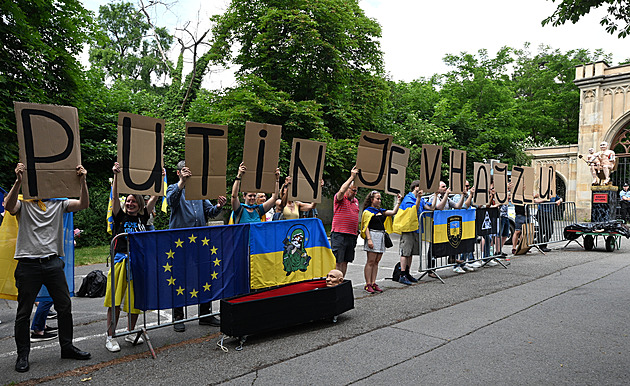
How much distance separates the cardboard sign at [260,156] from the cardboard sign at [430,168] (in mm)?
3792


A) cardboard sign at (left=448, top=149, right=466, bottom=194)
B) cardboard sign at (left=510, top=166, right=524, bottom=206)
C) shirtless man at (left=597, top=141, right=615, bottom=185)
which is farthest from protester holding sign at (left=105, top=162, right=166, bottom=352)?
shirtless man at (left=597, top=141, right=615, bottom=185)

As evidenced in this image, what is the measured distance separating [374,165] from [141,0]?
2499cm

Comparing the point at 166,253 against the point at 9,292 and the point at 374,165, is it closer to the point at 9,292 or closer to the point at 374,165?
the point at 9,292

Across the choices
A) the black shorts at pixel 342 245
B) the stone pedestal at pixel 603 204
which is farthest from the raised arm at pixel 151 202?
the stone pedestal at pixel 603 204

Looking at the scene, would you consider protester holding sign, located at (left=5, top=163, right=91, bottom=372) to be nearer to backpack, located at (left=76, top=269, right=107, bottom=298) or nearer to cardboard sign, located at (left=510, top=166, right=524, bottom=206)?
backpack, located at (left=76, top=269, right=107, bottom=298)

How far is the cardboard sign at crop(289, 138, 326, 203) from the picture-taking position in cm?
721

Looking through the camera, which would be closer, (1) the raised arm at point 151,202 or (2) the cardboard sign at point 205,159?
(1) the raised arm at point 151,202

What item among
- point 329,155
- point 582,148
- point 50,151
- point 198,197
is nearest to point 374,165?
point 198,197

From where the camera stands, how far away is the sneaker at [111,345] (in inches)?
205

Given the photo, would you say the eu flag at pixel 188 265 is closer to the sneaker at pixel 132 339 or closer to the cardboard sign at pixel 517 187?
the sneaker at pixel 132 339

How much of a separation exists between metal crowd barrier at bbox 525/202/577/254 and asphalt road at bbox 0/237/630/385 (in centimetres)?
600

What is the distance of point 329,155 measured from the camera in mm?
19797

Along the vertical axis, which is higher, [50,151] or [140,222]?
[50,151]

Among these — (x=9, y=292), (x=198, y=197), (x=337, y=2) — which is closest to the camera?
(x=9, y=292)
